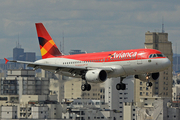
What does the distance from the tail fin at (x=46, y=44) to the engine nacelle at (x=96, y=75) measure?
16.8 m

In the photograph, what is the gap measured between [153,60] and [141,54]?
7.81 ft

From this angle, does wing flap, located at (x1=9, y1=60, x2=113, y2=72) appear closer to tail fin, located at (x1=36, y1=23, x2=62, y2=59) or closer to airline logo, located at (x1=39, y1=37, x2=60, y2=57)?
tail fin, located at (x1=36, y1=23, x2=62, y2=59)

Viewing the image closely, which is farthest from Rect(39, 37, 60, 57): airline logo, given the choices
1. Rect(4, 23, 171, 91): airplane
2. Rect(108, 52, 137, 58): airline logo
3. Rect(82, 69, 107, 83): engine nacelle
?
Rect(108, 52, 137, 58): airline logo

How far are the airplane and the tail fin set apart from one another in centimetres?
466

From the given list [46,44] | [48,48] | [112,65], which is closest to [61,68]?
[112,65]

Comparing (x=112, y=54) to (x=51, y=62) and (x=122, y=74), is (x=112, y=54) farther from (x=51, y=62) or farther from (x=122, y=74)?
(x=51, y=62)

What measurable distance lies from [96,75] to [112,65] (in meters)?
3.22

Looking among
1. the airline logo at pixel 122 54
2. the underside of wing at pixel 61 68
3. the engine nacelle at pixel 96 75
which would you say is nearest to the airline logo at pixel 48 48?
the underside of wing at pixel 61 68

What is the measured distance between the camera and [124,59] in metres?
90.4

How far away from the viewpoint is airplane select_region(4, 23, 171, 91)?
8856 centimetres

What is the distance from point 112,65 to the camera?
301 feet

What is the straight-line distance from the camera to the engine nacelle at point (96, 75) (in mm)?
91375

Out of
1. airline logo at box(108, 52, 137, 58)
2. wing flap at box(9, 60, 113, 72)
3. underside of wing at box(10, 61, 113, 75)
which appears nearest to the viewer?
airline logo at box(108, 52, 137, 58)

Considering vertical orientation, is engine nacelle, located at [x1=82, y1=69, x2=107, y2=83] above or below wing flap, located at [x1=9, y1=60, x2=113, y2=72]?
below
